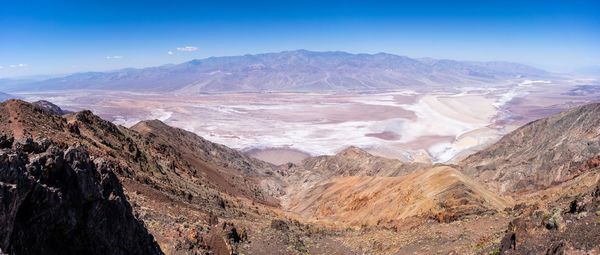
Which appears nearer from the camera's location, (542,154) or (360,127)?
(542,154)

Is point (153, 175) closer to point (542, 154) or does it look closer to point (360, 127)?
point (542, 154)

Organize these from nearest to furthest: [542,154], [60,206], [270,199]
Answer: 1. [60,206]
2. [542,154]
3. [270,199]

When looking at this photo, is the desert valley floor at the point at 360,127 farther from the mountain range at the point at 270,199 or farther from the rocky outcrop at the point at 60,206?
the rocky outcrop at the point at 60,206

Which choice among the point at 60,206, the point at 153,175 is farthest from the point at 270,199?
the point at 60,206

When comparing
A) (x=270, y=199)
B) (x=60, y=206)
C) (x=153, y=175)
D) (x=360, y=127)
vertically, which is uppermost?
(x=60, y=206)

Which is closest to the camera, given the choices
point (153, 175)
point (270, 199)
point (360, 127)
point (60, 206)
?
point (60, 206)

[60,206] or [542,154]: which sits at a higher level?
[60,206]

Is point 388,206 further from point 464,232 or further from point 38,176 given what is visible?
point 38,176
